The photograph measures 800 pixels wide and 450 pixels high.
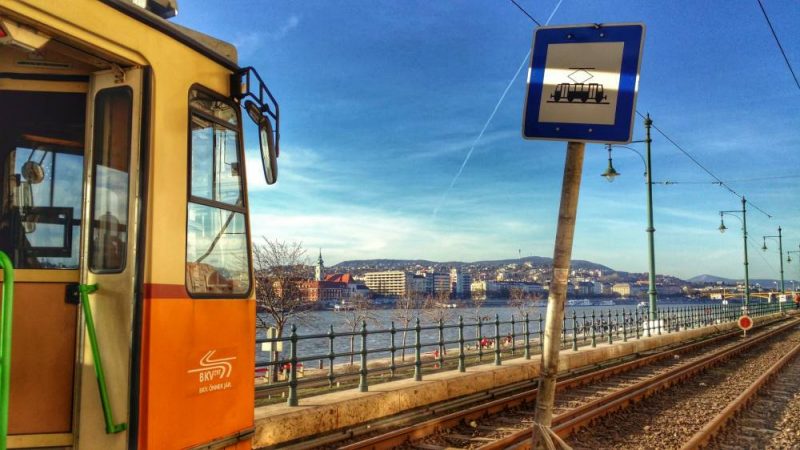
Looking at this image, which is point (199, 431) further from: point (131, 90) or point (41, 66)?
point (41, 66)

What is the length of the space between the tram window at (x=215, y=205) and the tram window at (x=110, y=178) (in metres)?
0.38

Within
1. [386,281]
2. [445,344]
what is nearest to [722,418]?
[445,344]

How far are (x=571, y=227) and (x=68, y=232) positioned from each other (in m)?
2.83

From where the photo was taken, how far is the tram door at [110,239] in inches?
127

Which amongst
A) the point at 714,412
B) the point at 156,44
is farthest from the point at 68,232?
the point at 714,412

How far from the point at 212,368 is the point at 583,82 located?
2.75 metres

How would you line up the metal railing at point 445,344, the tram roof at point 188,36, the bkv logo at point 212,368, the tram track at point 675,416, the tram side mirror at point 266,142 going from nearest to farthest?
the tram roof at point 188,36
the bkv logo at point 212,368
the tram side mirror at point 266,142
the tram track at point 675,416
the metal railing at point 445,344

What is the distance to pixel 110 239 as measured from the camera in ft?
11.0

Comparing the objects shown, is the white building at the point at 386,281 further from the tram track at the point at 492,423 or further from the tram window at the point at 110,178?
the tram window at the point at 110,178

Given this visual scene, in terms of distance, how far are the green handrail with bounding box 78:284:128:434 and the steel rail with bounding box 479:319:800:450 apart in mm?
4517

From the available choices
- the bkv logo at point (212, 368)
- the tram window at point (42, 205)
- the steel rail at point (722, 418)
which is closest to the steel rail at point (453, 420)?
the steel rail at point (722, 418)

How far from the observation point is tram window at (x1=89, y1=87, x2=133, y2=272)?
335cm

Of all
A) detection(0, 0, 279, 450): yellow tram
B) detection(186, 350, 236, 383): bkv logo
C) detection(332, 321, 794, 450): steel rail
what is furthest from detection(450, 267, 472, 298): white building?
detection(0, 0, 279, 450): yellow tram

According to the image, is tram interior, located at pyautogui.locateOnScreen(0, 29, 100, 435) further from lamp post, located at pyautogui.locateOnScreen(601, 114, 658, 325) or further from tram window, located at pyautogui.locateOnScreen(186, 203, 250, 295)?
lamp post, located at pyautogui.locateOnScreen(601, 114, 658, 325)
